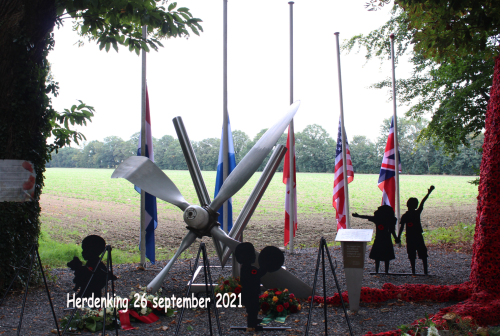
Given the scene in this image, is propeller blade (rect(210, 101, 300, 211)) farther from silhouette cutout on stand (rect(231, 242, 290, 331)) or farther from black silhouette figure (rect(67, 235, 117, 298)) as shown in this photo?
black silhouette figure (rect(67, 235, 117, 298))

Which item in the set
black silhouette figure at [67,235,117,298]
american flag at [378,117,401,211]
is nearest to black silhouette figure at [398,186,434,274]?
american flag at [378,117,401,211]

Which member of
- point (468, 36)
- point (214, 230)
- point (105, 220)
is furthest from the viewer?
point (105, 220)

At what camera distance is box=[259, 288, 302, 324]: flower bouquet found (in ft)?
17.6

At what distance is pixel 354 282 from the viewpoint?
218 inches

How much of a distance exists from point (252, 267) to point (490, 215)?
3774mm

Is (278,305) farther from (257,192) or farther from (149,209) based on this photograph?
(149,209)

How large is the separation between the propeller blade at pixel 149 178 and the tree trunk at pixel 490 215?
4.59 m

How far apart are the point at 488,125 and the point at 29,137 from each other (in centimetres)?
790

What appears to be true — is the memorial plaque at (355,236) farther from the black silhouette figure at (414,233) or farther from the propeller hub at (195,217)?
the black silhouette figure at (414,233)

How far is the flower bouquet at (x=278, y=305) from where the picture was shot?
5.38 m

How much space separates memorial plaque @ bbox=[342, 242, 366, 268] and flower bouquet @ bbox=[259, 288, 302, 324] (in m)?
0.99

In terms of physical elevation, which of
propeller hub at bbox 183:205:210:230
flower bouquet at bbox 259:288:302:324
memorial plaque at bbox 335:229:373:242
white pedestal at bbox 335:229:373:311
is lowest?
flower bouquet at bbox 259:288:302:324

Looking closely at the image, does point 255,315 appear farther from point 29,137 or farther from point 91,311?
point 29,137

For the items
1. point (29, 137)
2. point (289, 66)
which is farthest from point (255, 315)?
point (289, 66)
